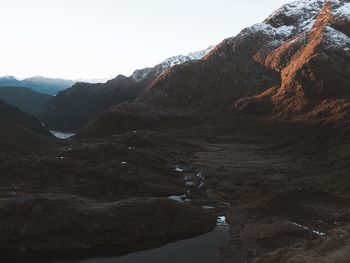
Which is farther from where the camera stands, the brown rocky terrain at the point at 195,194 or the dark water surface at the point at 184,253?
the brown rocky terrain at the point at 195,194

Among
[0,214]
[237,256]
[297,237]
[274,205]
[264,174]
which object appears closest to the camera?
[237,256]

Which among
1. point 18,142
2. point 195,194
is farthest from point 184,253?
point 18,142

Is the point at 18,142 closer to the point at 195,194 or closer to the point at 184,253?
the point at 195,194

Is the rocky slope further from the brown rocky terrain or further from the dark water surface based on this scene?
the dark water surface

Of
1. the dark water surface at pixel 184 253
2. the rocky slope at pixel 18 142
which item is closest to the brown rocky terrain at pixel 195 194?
the dark water surface at pixel 184 253

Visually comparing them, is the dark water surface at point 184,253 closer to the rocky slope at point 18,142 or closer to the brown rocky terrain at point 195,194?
the brown rocky terrain at point 195,194

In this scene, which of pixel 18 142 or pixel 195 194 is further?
pixel 18 142

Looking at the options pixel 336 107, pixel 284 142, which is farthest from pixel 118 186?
pixel 336 107

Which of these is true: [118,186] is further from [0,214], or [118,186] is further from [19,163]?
[0,214]

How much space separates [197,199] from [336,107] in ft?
303

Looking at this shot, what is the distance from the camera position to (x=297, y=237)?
211 feet

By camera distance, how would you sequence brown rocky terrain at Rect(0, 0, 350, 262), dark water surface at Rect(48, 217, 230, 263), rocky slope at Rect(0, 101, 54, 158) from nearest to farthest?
dark water surface at Rect(48, 217, 230, 263) < brown rocky terrain at Rect(0, 0, 350, 262) < rocky slope at Rect(0, 101, 54, 158)

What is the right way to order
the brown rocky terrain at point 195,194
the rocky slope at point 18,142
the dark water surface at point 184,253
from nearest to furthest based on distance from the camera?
1. the dark water surface at point 184,253
2. the brown rocky terrain at point 195,194
3. the rocky slope at point 18,142

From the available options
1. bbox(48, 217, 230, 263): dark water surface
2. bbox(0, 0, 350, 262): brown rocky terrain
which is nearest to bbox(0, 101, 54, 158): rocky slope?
bbox(0, 0, 350, 262): brown rocky terrain
